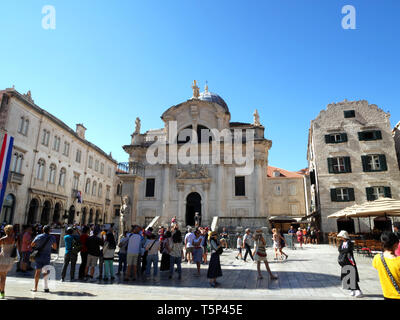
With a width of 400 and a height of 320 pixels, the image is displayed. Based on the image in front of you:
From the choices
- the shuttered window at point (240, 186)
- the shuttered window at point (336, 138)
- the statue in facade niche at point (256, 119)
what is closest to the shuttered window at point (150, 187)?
the shuttered window at point (240, 186)

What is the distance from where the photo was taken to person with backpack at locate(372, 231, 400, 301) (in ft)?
11.4

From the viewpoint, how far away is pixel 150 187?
29.1 meters

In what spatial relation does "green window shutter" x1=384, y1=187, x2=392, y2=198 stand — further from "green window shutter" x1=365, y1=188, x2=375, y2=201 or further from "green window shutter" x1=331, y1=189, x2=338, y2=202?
"green window shutter" x1=331, y1=189, x2=338, y2=202

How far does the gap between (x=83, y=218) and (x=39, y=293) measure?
3395 cm

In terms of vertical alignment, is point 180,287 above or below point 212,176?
below

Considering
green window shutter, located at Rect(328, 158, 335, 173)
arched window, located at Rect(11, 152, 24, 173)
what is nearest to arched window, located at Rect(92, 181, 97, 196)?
arched window, located at Rect(11, 152, 24, 173)

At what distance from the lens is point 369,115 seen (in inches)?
1051

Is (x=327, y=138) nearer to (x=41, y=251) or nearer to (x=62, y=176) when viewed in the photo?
(x=41, y=251)

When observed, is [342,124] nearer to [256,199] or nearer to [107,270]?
[256,199]

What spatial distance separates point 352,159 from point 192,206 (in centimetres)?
1676

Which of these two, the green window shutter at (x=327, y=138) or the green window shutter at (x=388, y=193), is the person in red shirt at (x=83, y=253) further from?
the green window shutter at (x=388, y=193)

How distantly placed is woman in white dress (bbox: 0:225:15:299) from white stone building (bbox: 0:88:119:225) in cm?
2222

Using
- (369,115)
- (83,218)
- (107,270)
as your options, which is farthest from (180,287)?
(83,218)
